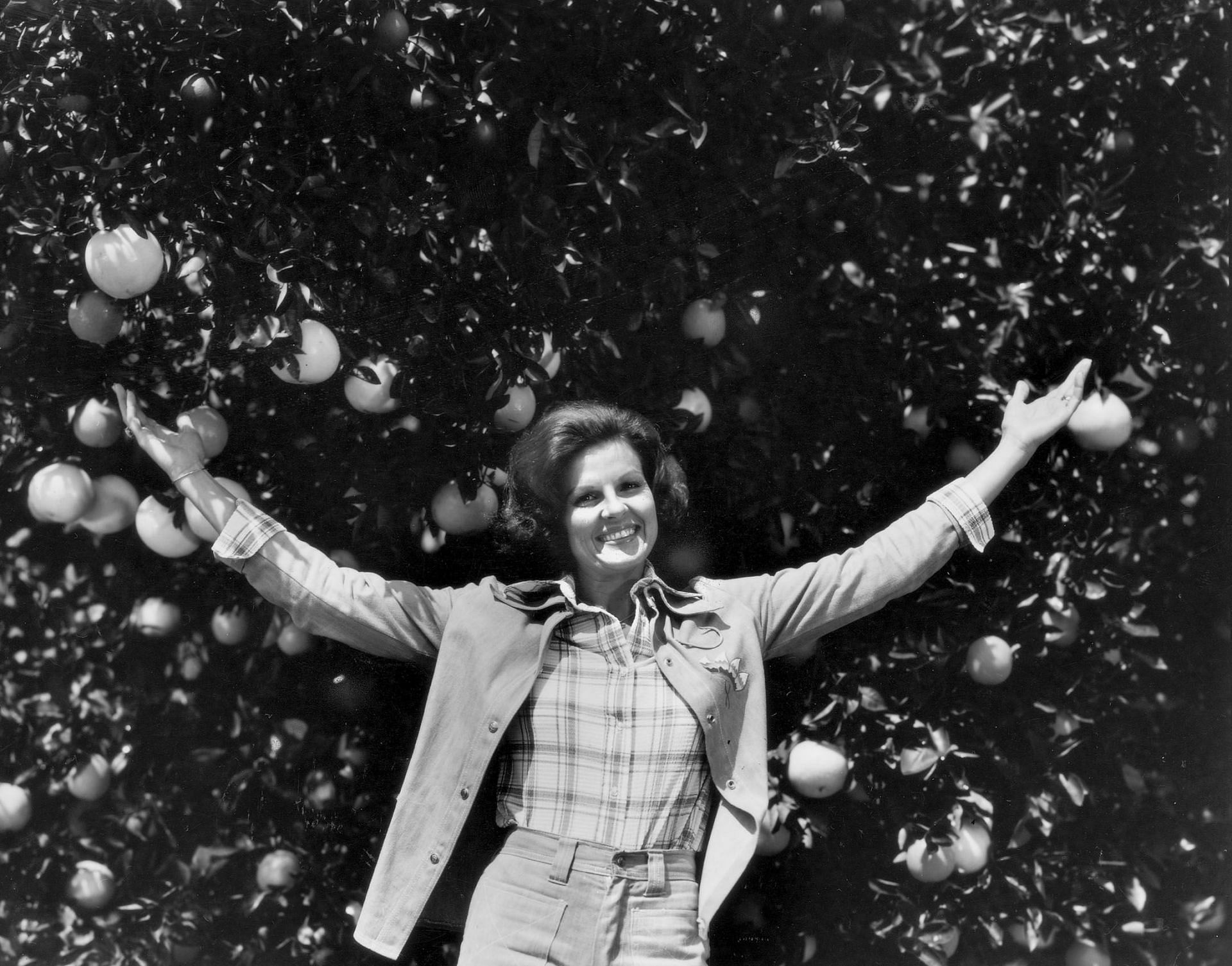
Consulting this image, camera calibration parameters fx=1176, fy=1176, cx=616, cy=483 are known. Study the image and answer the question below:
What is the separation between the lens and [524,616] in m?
2.07

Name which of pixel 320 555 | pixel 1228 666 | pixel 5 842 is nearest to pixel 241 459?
pixel 320 555

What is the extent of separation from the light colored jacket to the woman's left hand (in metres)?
0.18

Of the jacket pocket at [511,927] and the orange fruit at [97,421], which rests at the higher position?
the orange fruit at [97,421]

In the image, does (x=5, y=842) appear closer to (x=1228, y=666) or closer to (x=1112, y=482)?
(x=1112, y=482)

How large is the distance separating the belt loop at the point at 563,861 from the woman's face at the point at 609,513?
1.52 feet

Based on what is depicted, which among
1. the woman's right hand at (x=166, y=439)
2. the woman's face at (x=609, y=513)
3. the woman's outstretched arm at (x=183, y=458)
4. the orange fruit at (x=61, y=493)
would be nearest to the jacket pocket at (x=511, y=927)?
the woman's face at (x=609, y=513)

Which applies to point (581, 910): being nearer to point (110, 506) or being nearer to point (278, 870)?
point (278, 870)

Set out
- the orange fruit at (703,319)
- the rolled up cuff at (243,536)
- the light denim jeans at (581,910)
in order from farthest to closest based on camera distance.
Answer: the orange fruit at (703,319) → the rolled up cuff at (243,536) → the light denim jeans at (581,910)

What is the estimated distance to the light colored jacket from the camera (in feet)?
6.50

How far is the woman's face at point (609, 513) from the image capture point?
6.76 ft

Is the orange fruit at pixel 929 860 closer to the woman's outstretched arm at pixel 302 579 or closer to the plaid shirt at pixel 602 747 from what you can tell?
the plaid shirt at pixel 602 747

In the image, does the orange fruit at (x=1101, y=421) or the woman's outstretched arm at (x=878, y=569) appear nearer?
the woman's outstretched arm at (x=878, y=569)

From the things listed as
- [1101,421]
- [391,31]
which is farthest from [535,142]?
[1101,421]

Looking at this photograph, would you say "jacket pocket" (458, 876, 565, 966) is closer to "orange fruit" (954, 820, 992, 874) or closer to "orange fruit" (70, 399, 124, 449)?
"orange fruit" (954, 820, 992, 874)
